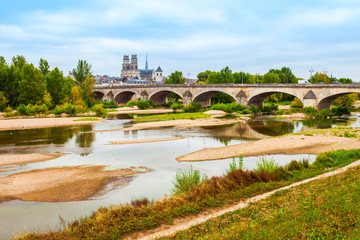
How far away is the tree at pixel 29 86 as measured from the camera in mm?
60938

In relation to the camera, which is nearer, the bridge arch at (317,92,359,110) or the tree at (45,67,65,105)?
the bridge arch at (317,92,359,110)

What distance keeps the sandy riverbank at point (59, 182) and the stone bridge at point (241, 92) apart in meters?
43.7

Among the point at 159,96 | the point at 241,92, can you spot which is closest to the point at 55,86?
the point at 159,96

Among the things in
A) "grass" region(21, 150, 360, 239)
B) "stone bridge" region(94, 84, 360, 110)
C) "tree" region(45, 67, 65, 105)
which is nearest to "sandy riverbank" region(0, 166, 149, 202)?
"grass" region(21, 150, 360, 239)

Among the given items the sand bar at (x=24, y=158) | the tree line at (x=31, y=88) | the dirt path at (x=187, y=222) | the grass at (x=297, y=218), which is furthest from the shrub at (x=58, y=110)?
the grass at (x=297, y=218)

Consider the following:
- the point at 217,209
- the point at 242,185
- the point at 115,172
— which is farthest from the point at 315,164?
the point at 115,172

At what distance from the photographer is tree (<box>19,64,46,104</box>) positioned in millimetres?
60938

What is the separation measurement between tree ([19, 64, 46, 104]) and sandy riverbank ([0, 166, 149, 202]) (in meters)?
48.5

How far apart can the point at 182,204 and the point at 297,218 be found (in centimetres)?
450

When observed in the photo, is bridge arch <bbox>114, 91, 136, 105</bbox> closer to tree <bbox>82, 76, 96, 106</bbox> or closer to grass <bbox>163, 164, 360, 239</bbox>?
tree <bbox>82, 76, 96, 106</bbox>

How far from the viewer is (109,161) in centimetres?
2150

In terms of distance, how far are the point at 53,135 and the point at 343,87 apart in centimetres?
4466

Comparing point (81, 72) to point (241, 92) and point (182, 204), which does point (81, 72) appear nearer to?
point (241, 92)

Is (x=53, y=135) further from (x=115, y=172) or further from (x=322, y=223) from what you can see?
(x=322, y=223)
